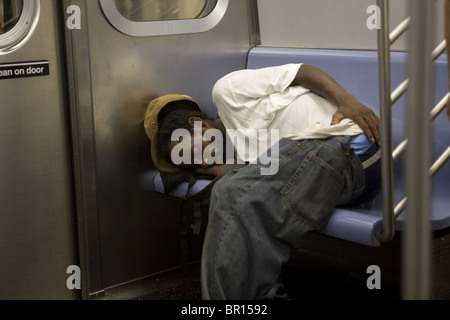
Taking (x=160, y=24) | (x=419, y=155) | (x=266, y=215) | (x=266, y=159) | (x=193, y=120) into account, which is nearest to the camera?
(x=419, y=155)

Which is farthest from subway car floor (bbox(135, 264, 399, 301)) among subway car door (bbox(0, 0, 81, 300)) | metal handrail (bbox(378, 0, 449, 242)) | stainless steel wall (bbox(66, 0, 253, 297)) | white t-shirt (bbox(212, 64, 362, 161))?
metal handrail (bbox(378, 0, 449, 242))

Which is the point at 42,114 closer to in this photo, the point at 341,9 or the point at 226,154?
the point at 226,154

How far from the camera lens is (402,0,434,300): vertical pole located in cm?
93

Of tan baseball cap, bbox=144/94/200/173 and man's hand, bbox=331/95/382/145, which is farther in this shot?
tan baseball cap, bbox=144/94/200/173

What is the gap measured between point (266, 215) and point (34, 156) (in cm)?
113

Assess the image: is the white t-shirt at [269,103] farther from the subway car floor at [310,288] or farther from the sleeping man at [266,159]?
the subway car floor at [310,288]

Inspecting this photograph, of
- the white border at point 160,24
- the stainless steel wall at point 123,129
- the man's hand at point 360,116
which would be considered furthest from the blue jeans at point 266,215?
the white border at point 160,24

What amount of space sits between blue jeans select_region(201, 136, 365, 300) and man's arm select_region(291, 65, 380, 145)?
0.81 feet

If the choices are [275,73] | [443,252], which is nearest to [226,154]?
[275,73]

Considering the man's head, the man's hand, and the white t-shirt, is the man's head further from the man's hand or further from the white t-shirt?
the man's hand

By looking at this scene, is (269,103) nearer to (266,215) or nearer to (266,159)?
(266,159)

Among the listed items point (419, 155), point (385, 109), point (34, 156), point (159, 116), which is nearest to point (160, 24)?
point (159, 116)

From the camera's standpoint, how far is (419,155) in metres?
0.95

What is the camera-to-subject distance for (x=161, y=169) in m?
3.11
